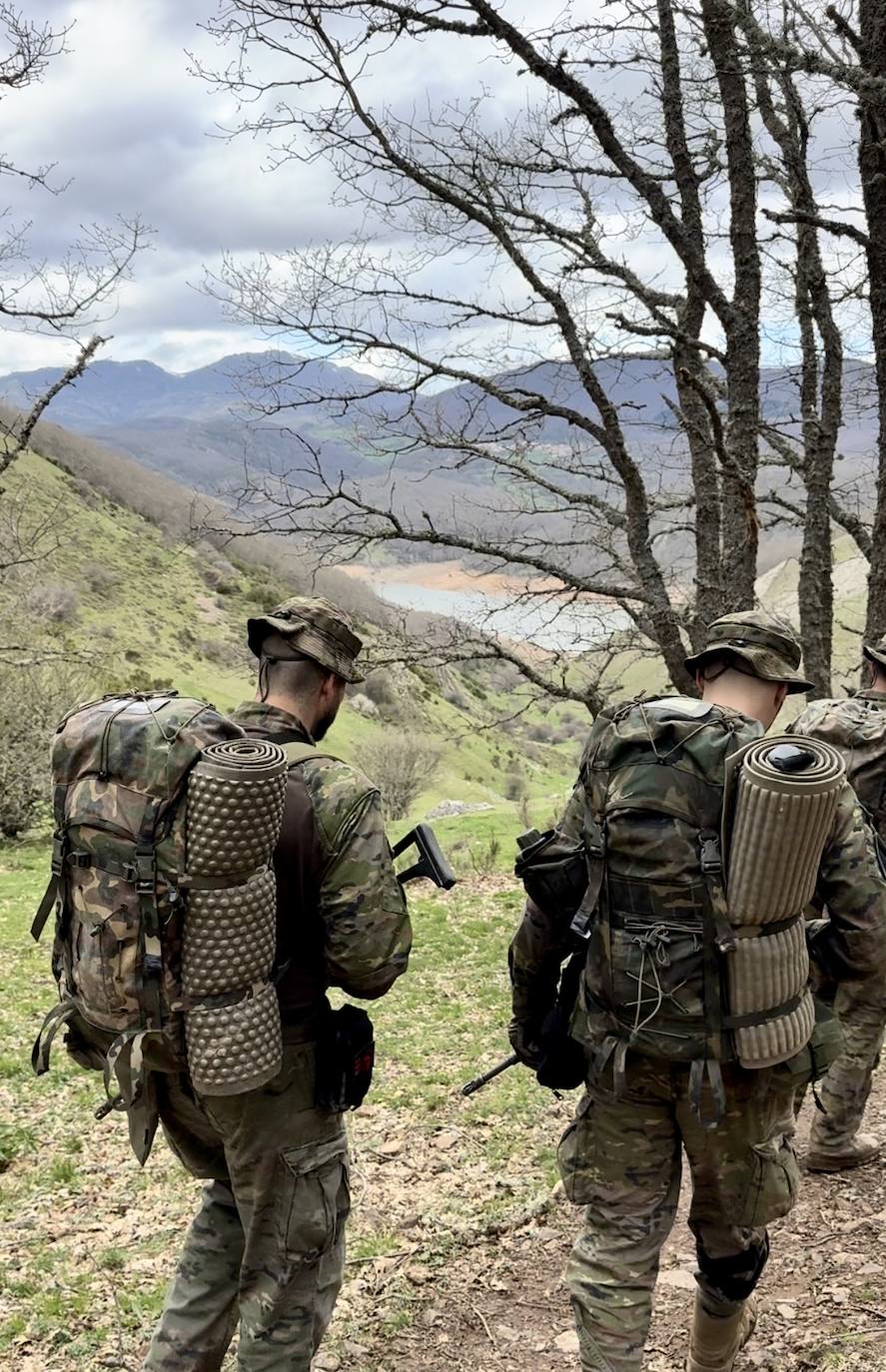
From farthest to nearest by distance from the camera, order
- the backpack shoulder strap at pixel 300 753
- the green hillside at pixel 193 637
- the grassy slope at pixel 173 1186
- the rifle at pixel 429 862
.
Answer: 1. the green hillside at pixel 193 637
2. the grassy slope at pixel 173 1186
3. the rifle at pixel 429 862
4. the backpack shoulder strap at pixel 300 753

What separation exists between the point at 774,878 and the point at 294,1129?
147 centimetres

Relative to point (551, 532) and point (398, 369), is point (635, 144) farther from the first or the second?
point (551, 532)

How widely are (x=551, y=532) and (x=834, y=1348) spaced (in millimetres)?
7105

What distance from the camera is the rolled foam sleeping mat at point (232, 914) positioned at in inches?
95.7

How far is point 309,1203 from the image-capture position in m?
2.71

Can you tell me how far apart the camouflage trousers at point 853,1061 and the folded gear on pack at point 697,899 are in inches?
75.7

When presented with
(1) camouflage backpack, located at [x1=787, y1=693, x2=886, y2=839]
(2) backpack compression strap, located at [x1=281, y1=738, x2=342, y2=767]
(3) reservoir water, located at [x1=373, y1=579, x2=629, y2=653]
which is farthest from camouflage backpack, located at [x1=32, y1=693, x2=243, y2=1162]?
(3) reservoir water, located at [x1=373, y1=579, x2=629, y2=653]

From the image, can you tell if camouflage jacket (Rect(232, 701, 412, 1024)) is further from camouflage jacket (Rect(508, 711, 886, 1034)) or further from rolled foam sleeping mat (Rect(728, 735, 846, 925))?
rolled foam sleeping mat (Rect(728, 735, 846, 925))

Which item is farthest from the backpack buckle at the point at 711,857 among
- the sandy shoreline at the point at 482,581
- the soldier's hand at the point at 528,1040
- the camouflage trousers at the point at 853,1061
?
the sandy shoreline at the point at 482,581

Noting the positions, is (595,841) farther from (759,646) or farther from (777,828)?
(759,646)

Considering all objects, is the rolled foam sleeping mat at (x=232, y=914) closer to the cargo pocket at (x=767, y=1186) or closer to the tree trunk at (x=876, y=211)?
the cargo pocket at (x=767, y=1186)

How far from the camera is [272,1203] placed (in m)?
2.70

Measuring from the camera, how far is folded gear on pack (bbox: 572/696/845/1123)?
8.40 feet

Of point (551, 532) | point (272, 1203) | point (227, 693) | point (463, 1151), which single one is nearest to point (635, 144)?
point (551, 532)
